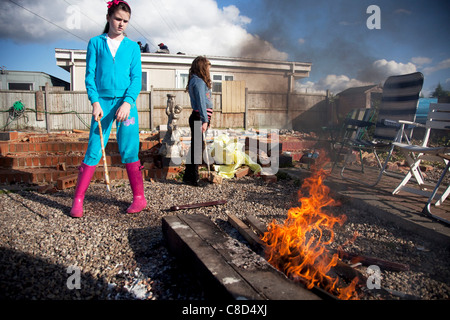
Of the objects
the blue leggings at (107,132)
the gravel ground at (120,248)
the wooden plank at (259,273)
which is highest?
the blue leggings at (107,132)

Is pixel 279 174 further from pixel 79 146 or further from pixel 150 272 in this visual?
pixel 79 146

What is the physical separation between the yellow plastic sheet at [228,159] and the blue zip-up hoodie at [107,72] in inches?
95.8

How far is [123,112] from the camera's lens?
10.1 feet

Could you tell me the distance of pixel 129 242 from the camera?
2.59 metres

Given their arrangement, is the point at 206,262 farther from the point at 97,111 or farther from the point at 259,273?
the point at 97,111

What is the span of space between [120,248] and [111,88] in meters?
1.76

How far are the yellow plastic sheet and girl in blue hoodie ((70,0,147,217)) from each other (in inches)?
89.9

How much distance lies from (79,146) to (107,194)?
268 centimetres

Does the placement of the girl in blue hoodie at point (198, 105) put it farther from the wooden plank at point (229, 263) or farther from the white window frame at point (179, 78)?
the white window frame at point (179, 78)

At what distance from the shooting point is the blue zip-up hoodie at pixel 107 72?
3.15 m

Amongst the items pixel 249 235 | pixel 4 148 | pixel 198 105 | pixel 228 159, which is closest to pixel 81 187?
pixel 249 235

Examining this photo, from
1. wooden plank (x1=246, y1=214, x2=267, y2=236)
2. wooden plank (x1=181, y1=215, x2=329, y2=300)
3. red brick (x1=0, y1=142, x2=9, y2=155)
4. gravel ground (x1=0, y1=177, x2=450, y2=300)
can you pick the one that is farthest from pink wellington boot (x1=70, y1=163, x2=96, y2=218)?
red brick (x1=0, y1=142, x2=9, y2=155)

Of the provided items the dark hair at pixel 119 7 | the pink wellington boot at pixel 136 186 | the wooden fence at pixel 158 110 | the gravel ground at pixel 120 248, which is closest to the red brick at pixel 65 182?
the gravel ground at pixel 120 248
